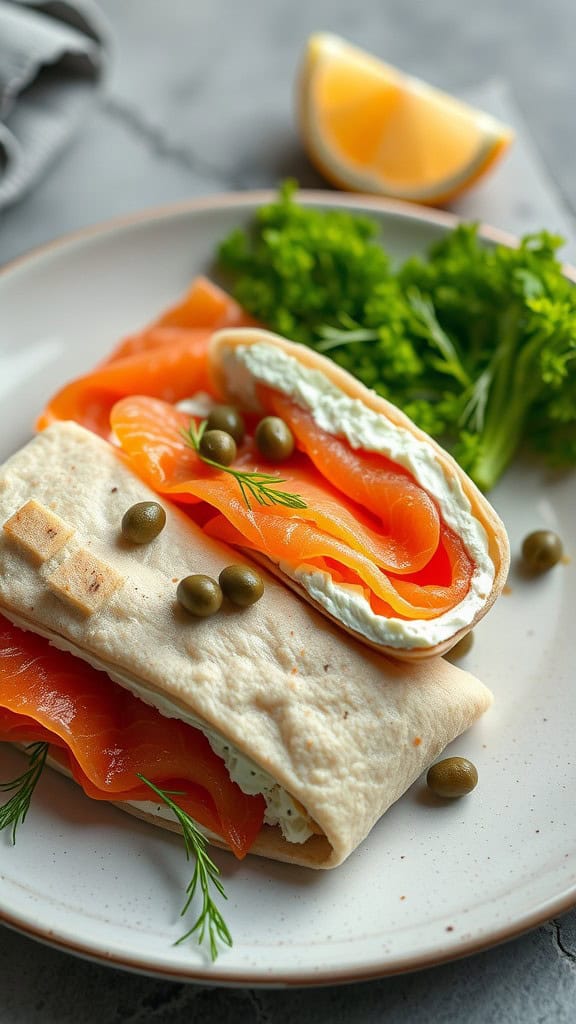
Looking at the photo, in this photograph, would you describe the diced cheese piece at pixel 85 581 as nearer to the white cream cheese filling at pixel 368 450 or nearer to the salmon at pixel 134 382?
the white cream cheese filling at pixel 368 450

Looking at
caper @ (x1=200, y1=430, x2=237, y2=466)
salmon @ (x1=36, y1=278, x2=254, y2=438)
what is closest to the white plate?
caper @ (x1=200, y1=430, x2=237, y2=466)

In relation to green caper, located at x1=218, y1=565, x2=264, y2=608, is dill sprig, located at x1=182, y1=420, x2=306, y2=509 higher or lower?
higher

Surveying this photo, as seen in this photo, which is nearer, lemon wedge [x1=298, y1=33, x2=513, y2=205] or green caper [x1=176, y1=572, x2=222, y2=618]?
green caper [x1=176, y1=572, x2=222, y2=618]

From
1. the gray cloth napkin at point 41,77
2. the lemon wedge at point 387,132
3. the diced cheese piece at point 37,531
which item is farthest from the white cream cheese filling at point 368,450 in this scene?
the gray cloth napkin at point 41,77

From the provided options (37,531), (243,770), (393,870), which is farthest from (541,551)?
(37,531)

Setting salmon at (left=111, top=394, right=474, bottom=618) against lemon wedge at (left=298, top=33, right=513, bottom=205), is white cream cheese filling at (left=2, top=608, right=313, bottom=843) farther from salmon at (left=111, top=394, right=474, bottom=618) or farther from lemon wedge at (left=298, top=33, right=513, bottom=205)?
lemon wedge at (left=298, top=33, right=513, bottom=205)

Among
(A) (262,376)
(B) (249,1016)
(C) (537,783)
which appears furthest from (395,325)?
(B) (249,1016)
